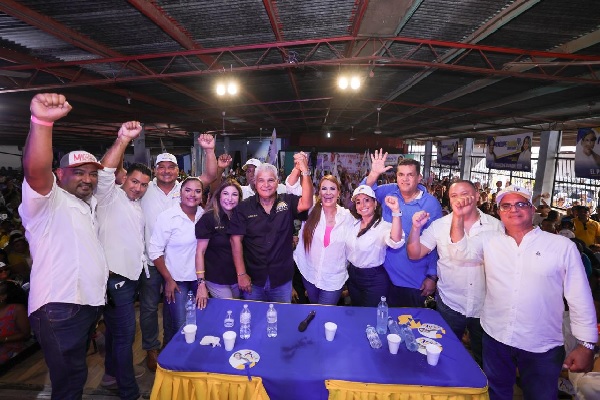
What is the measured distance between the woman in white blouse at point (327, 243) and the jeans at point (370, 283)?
5.9 inches

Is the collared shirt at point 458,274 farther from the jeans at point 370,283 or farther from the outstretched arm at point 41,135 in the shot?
the outstretched arm at point 41,135

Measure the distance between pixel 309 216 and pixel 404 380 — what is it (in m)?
1.93

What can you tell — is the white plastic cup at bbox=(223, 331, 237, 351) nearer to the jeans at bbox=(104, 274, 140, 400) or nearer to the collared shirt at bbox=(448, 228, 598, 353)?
the jeans at bbox=(104, 274, 140, 400)

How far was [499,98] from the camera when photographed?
986 centimetres

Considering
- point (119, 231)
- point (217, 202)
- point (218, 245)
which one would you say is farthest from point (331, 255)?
point (119, 231)

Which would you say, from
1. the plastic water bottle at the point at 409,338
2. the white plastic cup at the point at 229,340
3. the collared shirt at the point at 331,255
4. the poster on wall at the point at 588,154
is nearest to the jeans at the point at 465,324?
the plastic water bottle at the point at 409,338

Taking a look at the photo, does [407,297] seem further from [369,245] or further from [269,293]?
[269,293]

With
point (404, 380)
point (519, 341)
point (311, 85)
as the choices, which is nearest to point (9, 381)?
point (404, 380)

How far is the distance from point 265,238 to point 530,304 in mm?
2353

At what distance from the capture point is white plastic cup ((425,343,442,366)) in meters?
2.05

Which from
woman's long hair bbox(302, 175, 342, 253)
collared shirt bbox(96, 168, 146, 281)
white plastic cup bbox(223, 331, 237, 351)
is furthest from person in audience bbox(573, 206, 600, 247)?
collared shirt bbox(96, 168, 146, 281)

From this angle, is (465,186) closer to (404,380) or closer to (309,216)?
(309,216)

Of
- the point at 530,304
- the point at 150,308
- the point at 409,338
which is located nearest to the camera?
the point at 409,338

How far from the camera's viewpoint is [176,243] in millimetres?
3254
